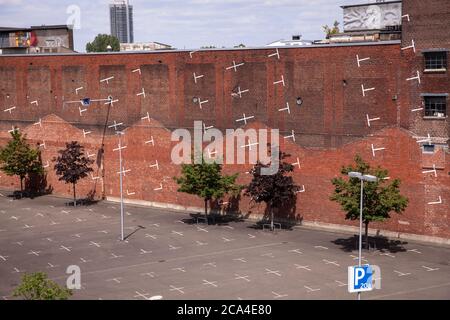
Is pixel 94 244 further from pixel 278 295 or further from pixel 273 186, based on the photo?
pixel 278 295

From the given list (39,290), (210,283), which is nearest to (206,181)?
(210,283)

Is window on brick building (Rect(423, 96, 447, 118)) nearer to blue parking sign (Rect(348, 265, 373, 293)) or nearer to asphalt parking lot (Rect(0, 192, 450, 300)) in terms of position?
asphalt parking lot (Rect(0, 192, 450, 300))

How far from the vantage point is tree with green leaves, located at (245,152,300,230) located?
44.9 m

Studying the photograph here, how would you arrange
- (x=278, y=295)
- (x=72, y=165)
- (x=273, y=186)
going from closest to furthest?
(x=278, y=295)
(x=273, y=186)
(x=72, y=165)

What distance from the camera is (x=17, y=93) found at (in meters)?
62.8

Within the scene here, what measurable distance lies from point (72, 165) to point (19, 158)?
5.87 meters

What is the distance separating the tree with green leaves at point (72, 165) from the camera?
182 ft

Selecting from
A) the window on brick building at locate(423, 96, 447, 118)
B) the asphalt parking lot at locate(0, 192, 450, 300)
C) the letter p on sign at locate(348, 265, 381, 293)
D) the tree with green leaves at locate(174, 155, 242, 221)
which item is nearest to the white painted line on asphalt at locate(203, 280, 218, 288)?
the asphalt parking lot at locate(0, 192, 450, 300)

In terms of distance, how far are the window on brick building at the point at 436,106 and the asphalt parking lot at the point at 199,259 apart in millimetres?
7828

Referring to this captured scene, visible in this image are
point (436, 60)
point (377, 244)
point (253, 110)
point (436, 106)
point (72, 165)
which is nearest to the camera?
point (436, 60)

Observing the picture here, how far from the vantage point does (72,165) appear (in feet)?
183

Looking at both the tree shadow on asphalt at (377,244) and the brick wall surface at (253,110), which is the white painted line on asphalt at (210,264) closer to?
the tree shadow on asphalt at (377,244)
